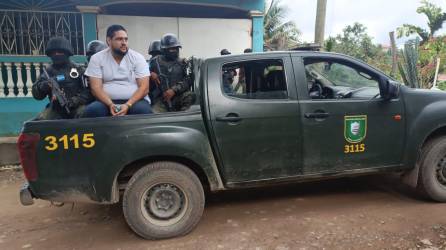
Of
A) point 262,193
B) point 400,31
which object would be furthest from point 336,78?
point 400,31

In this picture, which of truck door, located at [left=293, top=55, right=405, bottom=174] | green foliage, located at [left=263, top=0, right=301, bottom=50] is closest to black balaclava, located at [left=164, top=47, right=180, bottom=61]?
truck door, located at [left=293, top=55, right=405, bottom=174]

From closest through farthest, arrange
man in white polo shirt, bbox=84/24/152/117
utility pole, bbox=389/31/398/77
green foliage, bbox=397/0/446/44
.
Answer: man in white polo shirt, bbox=84/24/152/117 < utility pole, bbox=389/31/398/77 < green foliage, bbox=397/0/446/44

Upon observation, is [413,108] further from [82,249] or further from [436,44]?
[436,44]

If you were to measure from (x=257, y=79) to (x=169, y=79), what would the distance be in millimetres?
1183

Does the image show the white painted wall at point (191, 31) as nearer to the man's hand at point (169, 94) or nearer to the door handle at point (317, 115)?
the man's hand at point (169, 94)

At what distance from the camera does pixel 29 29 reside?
258 inches

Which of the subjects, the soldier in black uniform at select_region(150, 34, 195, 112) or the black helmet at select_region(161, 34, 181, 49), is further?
the black helmet at select_region(161, 34, 181, 49)

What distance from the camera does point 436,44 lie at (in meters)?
10.9

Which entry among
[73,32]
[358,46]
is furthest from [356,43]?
[73,32]

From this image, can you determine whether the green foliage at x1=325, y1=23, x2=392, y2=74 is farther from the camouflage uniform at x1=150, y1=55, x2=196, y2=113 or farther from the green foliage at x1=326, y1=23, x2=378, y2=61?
the camouflage uniform at x1=150, y1=55, x2=196, y2=113

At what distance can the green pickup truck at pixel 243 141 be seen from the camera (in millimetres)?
3057

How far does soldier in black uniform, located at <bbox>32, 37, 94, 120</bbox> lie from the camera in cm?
351

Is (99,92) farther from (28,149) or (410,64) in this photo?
(410,64)

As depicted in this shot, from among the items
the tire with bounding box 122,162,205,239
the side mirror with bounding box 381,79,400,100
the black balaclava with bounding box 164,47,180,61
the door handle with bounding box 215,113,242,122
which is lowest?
the tire with bounding box 122,162,205,239
